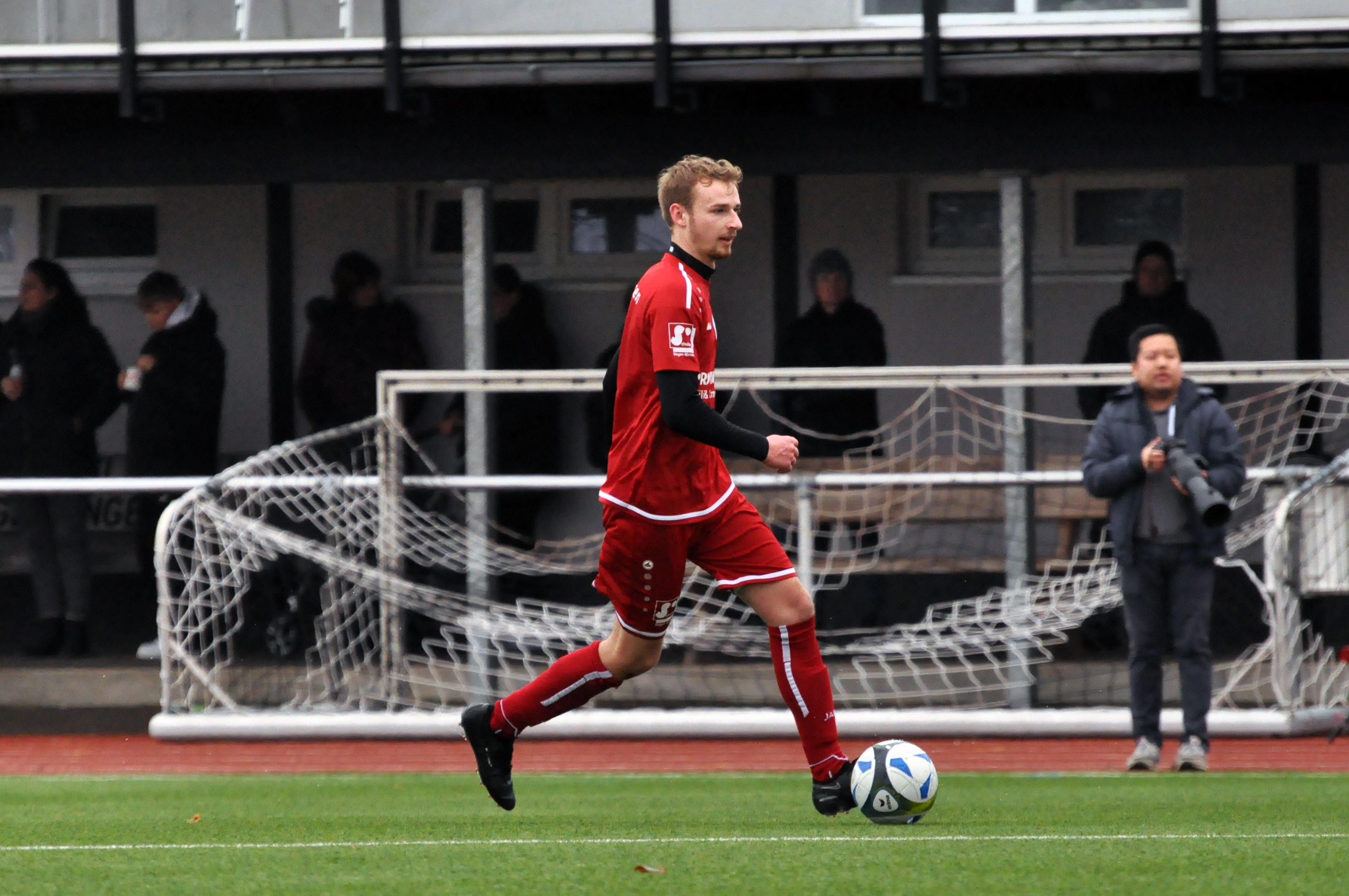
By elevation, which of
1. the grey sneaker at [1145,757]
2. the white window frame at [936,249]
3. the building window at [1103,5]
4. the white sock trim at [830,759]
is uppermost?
the building window at [1103,5]

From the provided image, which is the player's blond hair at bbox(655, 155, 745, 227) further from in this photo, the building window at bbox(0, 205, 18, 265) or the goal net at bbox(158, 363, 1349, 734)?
the building window at bbox(0, 205, 18, 265)

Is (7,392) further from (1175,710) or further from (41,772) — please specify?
(1175,710)

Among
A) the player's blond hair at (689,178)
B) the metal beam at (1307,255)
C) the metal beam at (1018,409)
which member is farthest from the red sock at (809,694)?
the metal beam at (1307,255)

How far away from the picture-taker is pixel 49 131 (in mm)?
11727

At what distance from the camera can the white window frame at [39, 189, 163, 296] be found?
14.3 metres

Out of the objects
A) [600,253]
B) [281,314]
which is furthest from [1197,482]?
[281,314]

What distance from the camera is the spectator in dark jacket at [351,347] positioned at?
40.3 feet

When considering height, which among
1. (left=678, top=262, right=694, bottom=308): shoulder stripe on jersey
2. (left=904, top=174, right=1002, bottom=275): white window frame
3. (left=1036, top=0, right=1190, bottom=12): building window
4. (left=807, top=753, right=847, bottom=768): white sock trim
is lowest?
(left=807, top=753, right=847, bottom=768): white sock trim

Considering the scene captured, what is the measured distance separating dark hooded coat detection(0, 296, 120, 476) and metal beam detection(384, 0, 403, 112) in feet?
7.56

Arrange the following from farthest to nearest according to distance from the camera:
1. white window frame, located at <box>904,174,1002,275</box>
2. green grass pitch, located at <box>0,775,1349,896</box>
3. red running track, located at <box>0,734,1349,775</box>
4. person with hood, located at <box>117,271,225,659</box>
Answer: white window frame, located at <box>904,174,1002,275</box> < person with hood, located at <box>117,271,225,659</box> < red running track, located at <box>0,734,1349,775</box> < green grass pitch, located at <box>0,775,1349,896</box>

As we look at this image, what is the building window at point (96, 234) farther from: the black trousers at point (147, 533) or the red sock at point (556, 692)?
the red sock at point (556, 692)

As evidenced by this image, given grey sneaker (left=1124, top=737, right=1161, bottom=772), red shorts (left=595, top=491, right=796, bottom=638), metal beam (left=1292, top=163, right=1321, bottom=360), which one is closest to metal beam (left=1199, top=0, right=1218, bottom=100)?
metal beam (left=1292, top=163, right=1321, bottom=360)

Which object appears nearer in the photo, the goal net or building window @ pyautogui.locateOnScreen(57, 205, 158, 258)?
the goal net

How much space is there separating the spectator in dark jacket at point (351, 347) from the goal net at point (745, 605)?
83.4 inches
